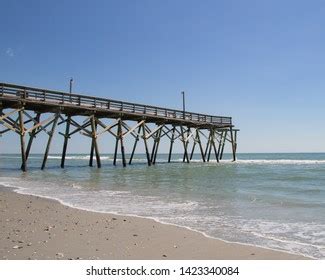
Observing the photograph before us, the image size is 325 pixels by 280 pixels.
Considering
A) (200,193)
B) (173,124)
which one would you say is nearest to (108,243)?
(200,193)

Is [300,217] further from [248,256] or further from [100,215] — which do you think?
[100,215]

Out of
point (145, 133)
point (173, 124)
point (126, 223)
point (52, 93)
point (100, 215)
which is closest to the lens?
point (126, 223)

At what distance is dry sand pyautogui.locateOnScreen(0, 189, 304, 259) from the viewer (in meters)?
4.86

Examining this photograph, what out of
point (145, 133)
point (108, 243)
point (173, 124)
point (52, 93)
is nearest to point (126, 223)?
point (108, 243)

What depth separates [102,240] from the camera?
5.60 meters

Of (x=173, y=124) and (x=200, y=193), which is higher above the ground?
(x=173, y=124)

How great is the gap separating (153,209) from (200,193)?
3958 mm

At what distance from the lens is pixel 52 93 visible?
2083 centimetres

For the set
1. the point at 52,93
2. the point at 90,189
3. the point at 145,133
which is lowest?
the point at 90,189

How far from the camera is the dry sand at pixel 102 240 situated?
4.86 meters

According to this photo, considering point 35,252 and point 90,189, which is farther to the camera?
point 90,189

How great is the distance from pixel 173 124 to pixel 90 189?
1964 centimetres
